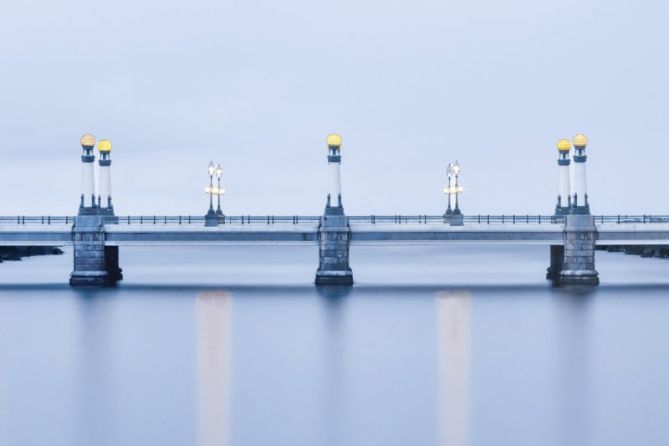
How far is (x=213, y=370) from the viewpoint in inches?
1602

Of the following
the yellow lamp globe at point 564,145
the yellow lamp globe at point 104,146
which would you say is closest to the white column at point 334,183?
the yellow lamp globe at point 104,146

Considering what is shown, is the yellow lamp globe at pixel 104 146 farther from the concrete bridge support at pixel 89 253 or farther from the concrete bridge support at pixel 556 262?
the concrete bridge support at pixel 556 262

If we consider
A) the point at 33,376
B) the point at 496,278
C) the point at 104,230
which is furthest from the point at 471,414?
the point at 496,278

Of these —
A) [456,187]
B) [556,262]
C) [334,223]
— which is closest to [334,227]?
[334,223]

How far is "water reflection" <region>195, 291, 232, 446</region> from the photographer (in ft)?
99.9

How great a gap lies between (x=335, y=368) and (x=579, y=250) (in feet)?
112

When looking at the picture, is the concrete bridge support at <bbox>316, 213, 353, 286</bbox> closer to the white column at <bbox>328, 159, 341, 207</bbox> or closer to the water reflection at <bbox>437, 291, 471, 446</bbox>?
the white column at <bbox>328, 159, 341, 207</bbox>

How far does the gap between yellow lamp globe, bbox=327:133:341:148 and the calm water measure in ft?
34.3

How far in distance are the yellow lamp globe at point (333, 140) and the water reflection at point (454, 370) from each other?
42.7 ft

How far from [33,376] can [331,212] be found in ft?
108

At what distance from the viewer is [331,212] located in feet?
229

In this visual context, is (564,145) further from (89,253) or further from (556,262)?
(89,253)

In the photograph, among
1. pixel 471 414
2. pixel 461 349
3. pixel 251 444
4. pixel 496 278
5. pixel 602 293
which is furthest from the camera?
pixel 496 278

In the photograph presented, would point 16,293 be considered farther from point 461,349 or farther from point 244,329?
point 461,349
